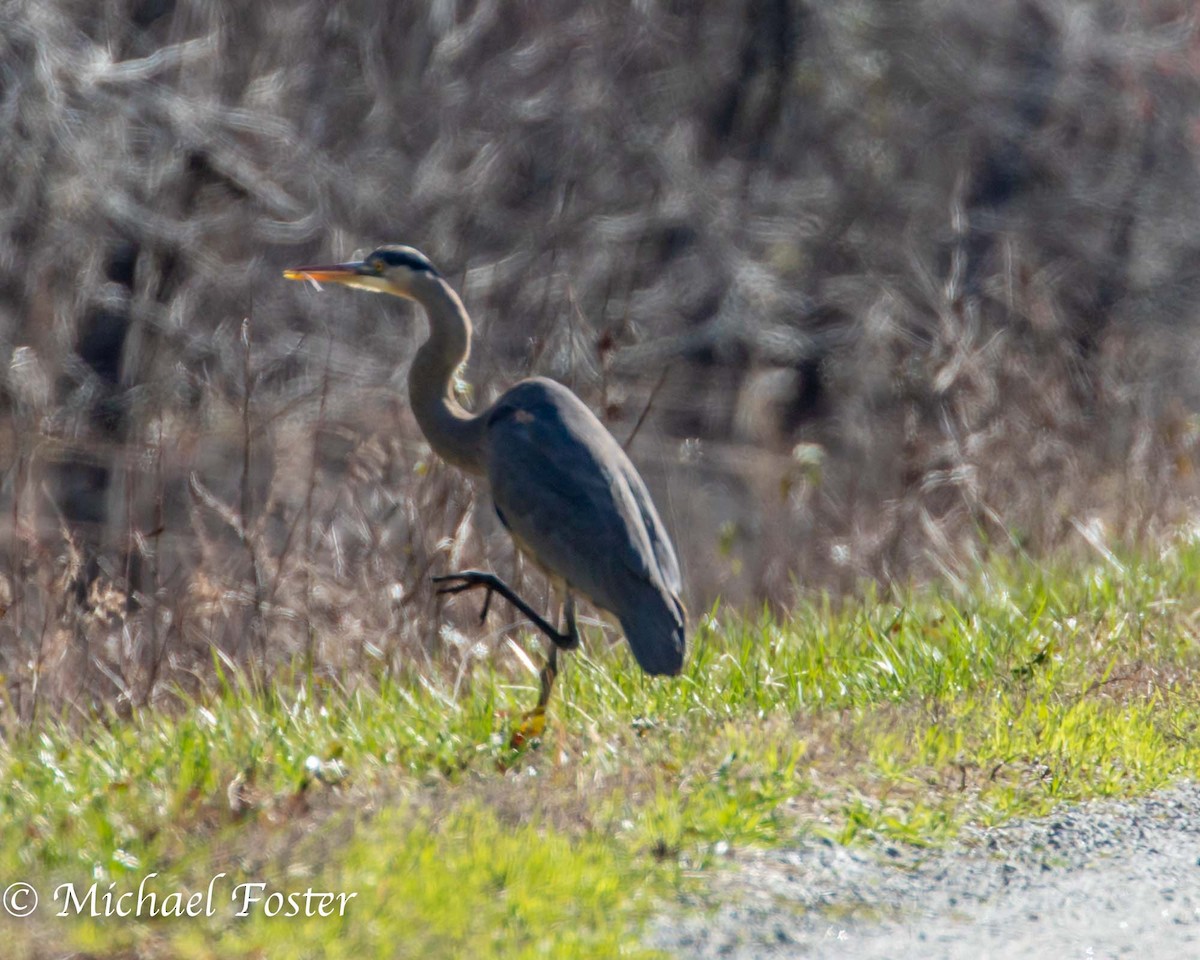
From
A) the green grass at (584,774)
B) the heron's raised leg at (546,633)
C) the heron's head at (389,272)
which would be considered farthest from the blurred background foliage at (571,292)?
the green grass at (584,774)

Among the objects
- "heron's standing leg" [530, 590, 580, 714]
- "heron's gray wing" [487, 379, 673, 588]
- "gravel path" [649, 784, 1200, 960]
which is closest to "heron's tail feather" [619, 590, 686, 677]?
"heron's gray wing" [487, 379, 673, 588]

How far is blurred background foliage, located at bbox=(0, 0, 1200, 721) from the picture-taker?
7.98 meters

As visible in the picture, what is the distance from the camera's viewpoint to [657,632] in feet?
19.1

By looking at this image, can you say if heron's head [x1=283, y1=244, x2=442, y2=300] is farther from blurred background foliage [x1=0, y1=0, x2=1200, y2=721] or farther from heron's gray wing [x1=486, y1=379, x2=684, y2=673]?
heron's gray wing [x1=486, y1=379, x2=684, y2=673]

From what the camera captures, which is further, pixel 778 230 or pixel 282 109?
pixel 778 230

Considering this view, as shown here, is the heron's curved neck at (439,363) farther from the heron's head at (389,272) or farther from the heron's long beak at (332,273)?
the heron's long beak at (332,273)

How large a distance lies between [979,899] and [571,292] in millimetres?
4258

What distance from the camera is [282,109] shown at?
12.7 meters

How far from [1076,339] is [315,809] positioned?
35.5ft

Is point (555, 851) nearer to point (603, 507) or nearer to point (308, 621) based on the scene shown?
point (603, 507)

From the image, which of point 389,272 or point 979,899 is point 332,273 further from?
point 979,899

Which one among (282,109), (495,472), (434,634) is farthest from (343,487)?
(282,109)

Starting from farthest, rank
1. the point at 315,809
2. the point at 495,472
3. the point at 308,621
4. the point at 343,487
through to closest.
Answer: the point at 343,487 < the point at 308,621 < the point at 495,472 < the point at 315,809

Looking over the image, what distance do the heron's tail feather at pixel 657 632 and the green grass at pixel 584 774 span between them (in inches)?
7.2
